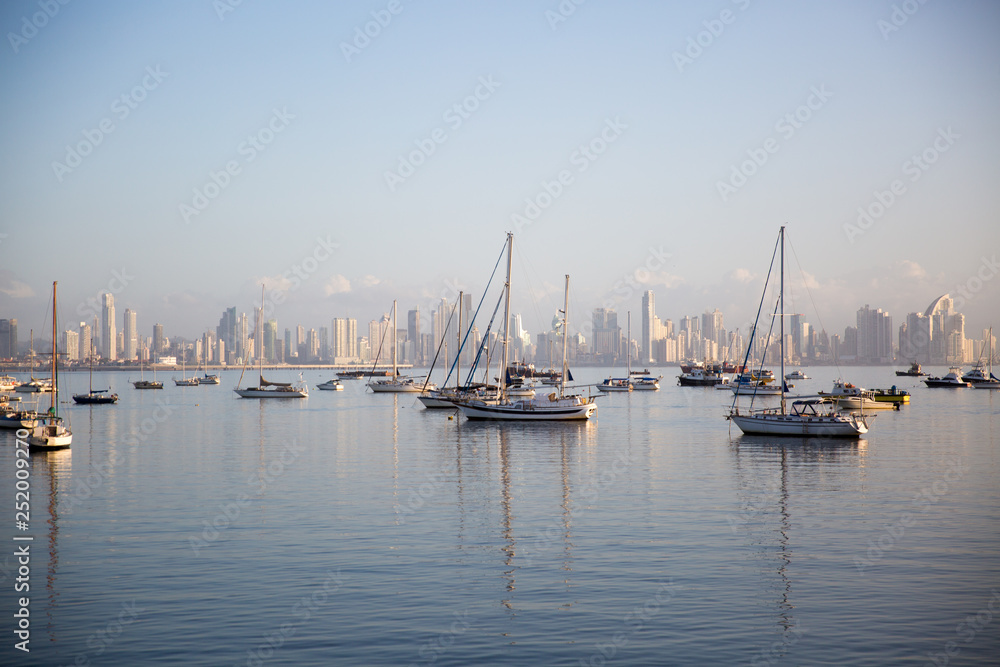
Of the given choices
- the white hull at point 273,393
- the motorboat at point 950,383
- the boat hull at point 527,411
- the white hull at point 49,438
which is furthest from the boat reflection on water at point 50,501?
the motorboat at point 950,383

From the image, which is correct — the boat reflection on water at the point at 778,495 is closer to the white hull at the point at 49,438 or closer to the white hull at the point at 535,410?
the white hull at the point at 535,410

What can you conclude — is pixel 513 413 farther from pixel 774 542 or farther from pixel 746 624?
pixel 746 624

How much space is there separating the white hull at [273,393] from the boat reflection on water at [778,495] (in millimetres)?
83199

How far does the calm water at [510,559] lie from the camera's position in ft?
55.7

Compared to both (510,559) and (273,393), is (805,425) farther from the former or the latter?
(273,393)

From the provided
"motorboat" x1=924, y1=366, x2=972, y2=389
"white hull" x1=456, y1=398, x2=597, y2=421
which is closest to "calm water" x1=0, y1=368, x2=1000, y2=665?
"white hull" x1=456, y1=398, x2=597, y2=421

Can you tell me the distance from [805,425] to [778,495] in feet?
83.5

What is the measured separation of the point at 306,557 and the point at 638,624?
33.7 feet

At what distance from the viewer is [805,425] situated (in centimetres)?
5847

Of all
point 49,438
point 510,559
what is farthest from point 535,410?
point 510,559

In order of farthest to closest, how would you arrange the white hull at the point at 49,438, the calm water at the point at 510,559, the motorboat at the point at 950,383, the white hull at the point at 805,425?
the motorboat at the point at 950,383 < the white hull at the point at 805,425 < the white hull at the point at 49,438 < the calm water at the point at 510,559

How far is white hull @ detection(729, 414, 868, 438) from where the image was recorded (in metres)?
57.8

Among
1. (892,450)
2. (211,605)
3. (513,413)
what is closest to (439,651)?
(211,605)

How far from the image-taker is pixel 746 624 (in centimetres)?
1802
